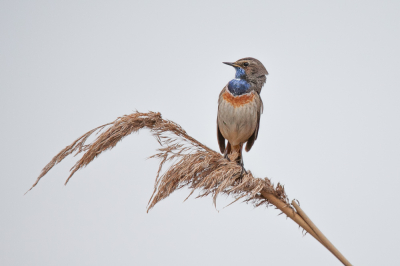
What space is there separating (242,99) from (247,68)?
272mm

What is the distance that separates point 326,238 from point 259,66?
6.31ft

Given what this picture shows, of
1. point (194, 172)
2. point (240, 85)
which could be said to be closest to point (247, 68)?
point (240, 85)

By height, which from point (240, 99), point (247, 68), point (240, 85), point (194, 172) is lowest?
point (194, 172)

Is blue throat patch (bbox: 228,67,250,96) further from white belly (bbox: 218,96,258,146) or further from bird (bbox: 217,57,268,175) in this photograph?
white belly (bbox: 218,96,258,146)

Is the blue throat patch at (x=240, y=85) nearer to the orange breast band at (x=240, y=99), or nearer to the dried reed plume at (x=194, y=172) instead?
the orange breast band at (x=240, y=99)

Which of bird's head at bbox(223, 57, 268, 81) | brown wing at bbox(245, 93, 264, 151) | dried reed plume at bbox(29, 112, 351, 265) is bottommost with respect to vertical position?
dried reed plume at bbox(29, 112, 351, 265)

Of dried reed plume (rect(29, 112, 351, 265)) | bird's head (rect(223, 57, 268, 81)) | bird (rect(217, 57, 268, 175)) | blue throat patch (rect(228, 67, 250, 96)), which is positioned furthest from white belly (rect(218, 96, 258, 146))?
dried reed plume (rect(29, 112, 351, 265))

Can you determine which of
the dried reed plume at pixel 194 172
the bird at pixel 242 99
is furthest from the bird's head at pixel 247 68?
the dried reed plume at pixel 194 172

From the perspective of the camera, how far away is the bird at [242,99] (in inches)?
142

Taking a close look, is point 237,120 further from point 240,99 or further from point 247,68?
point 247,68

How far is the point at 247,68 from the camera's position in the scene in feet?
11.9

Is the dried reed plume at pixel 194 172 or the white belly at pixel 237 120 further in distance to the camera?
the white belly at pixel 237 120

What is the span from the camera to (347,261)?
6.61ft

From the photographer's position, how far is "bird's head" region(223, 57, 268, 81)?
3.61 metres
